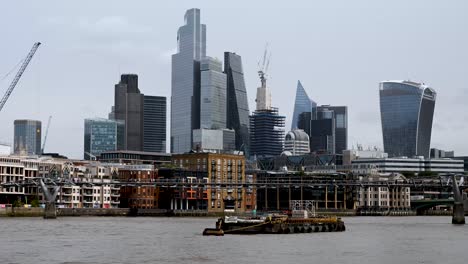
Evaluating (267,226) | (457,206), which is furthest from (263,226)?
(457,206)

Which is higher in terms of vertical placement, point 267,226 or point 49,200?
point 49,200

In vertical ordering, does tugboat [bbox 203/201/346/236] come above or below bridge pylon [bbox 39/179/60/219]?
below

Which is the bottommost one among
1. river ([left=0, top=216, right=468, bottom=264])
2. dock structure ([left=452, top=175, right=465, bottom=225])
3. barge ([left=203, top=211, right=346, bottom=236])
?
river ([left=0, top=216, right=468, bottom=264])

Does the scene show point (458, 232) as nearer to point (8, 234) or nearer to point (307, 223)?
point (307, 223)

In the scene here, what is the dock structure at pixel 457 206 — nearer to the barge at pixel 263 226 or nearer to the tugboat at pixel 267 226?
the tugboat at pixel 267 226

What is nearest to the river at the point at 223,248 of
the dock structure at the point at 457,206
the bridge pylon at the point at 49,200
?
the dock structure at the point at 457,206

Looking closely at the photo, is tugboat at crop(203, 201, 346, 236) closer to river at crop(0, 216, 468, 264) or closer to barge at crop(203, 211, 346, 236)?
barge at crop(203, 211, 346, 236)

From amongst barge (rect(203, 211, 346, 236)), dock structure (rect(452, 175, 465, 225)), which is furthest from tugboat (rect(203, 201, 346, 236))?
dock structure (rect(452, 175, 465, 225))

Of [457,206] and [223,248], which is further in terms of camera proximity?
[457,206]

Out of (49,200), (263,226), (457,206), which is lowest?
(263,226)

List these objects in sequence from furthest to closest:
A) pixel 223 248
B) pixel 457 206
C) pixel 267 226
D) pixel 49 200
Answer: pixel 49 200
pixel 457 206
pixel 267 226
pixel 223 248

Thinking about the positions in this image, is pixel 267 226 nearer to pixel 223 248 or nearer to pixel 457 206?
pixel 223 248

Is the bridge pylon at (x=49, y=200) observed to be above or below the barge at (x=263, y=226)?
above

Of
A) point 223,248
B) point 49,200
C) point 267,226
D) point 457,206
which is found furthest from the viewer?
point 49,200
